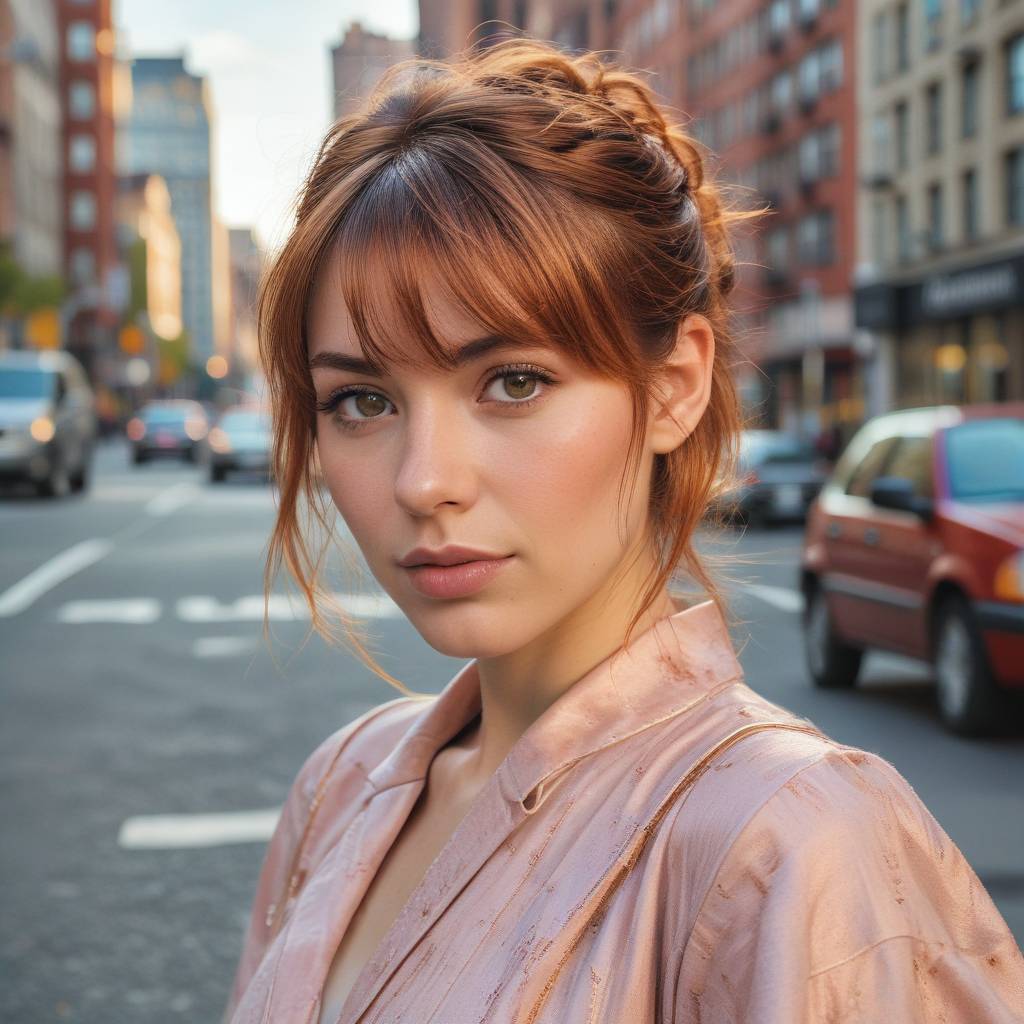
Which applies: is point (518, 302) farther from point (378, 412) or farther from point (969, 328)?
point (969, 328)

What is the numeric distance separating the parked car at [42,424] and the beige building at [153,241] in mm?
85835

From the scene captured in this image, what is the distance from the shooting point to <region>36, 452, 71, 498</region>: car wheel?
26.5 metres

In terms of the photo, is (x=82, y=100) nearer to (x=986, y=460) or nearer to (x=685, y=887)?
(x=986, y=460)

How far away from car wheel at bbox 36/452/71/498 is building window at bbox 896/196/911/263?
2471cm

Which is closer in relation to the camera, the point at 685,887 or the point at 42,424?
the point at 685,887

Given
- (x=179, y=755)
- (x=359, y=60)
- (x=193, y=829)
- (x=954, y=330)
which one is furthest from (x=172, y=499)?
(x=359, y=60)

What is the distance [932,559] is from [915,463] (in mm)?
732

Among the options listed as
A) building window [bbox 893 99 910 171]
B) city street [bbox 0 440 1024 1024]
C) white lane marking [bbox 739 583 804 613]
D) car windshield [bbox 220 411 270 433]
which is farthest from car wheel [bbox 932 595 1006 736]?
building window [bbox 893 99 910 171]

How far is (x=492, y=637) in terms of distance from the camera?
1603 millimetres

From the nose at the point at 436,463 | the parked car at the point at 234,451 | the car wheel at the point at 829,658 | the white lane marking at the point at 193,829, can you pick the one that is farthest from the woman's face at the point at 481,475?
the parked car at the point at 234,451

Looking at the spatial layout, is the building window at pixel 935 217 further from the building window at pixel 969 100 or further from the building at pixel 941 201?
the building window at pixel 969 100

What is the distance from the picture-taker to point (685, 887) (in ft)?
4.12

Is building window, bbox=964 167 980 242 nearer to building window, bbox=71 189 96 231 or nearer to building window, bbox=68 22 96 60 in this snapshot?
building window, bbox=71 189 96 231

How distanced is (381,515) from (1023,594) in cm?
622
